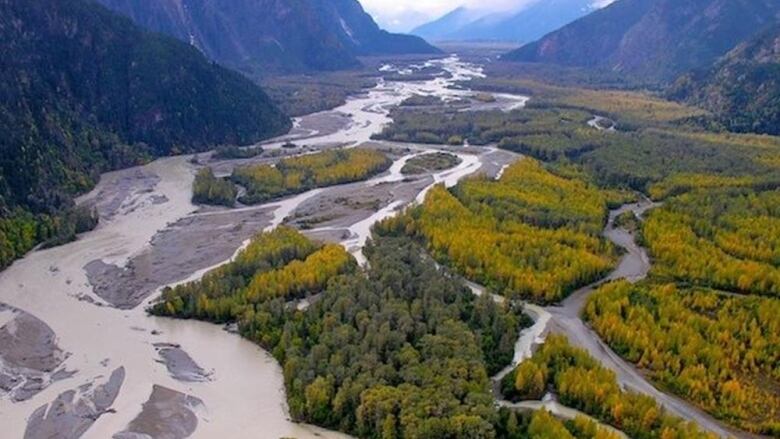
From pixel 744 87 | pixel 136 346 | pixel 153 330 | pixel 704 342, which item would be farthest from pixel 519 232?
pixel 744 87

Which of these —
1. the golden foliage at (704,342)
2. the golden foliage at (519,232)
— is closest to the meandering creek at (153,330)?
the golden foliage at (704,342)

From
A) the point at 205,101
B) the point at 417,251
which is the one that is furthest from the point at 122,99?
the point at 417,251

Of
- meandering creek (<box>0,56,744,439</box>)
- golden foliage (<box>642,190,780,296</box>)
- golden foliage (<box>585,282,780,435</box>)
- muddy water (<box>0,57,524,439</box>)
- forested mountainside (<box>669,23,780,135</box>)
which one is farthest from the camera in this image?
forested mountainside (<box>669,23,780,135</box>)

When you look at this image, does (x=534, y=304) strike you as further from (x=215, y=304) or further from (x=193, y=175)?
(x=193, y=175)

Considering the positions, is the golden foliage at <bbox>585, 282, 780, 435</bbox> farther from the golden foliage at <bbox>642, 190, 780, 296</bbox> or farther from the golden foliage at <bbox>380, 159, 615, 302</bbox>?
the golden foliage at <bbox>380, 159, 615, 302</bbox>

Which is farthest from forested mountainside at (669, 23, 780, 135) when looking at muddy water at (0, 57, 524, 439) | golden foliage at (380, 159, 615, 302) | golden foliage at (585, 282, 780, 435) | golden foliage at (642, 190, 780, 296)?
golden foliage at (585, 282, 780, 435)

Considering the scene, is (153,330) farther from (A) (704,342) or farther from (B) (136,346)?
(A) (704,342)

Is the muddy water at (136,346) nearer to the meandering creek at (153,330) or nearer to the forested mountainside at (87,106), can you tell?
the meandering creek at (153,330)
